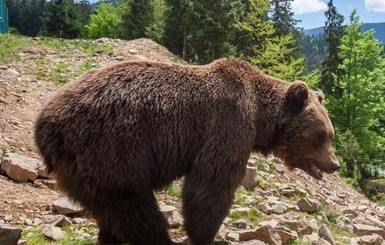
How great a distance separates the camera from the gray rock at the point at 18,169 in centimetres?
622

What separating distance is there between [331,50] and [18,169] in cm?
3187

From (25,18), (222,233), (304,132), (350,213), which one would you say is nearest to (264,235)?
(222,233)

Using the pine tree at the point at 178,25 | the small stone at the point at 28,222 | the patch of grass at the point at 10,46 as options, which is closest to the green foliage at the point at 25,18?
the pine tree at the point at 178,25

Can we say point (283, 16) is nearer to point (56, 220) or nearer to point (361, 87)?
point (361, 87)

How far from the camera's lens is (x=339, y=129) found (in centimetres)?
2850

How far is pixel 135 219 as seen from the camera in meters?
4.02

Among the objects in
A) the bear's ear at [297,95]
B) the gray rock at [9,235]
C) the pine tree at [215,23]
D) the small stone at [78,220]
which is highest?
the pine tree at [215,23]

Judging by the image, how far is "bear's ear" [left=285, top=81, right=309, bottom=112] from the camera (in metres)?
4.84

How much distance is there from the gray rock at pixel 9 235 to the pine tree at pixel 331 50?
1194 inches

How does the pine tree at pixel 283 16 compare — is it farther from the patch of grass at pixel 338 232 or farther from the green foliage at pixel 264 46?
the patch of grass at pixel 338 232

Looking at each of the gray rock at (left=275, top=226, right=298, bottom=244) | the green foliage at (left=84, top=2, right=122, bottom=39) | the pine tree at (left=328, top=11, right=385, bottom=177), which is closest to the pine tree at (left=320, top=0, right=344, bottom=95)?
the pine tree at (left=328, top=11, right=385, bottom=177)

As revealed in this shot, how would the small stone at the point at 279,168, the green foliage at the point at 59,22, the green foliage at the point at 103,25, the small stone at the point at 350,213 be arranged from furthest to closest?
the green foliage at the point at 103,25 < the green foliage at the point at 59,22 < the small stone at the point at 279,168 < the small stone at the point at 350,213

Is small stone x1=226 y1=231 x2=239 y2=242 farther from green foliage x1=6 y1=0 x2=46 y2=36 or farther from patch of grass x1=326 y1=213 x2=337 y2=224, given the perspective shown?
green foliage x1=6 y1=0 x2=46 y2=36

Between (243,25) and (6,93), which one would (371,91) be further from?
(6,93)
